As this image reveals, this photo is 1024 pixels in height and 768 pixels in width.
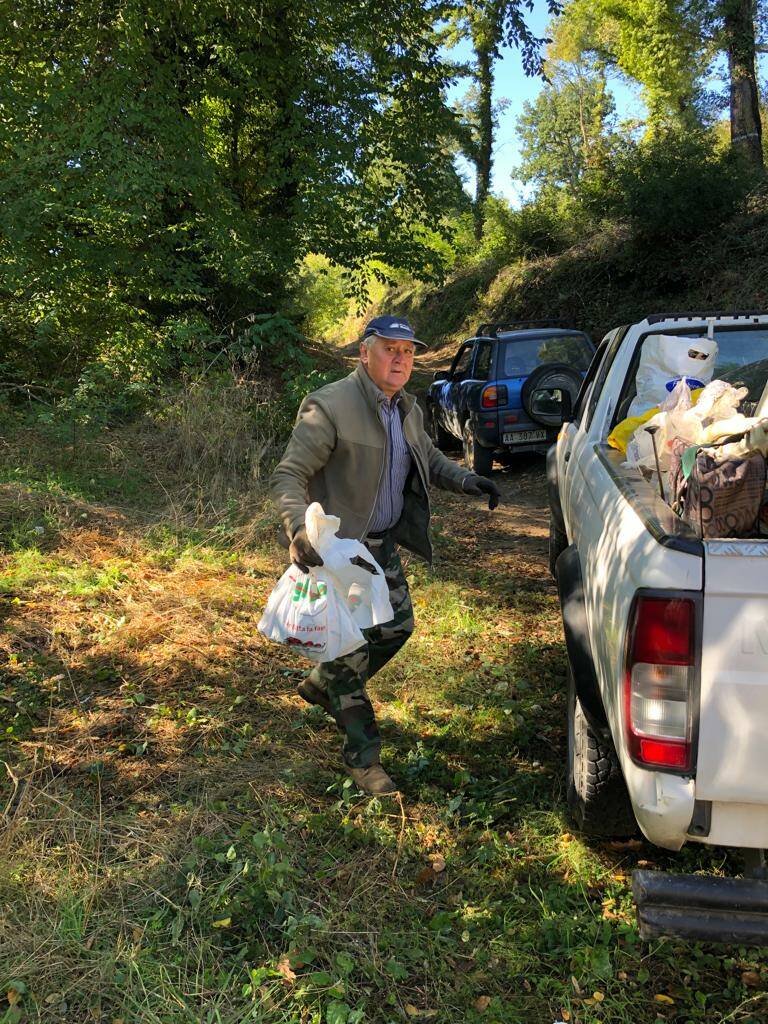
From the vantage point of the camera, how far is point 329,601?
3006mm

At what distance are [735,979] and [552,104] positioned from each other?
64344 mm

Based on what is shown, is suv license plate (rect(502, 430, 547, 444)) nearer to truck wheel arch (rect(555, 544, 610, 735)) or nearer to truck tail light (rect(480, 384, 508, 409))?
truck tail light (rect(480, 384, 508, 409))

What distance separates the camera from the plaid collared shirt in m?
3.34

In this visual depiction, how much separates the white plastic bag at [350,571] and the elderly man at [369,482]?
63mm

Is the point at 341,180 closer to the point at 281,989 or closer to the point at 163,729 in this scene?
the point at 163,729

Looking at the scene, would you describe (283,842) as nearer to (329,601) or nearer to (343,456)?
(329,601)

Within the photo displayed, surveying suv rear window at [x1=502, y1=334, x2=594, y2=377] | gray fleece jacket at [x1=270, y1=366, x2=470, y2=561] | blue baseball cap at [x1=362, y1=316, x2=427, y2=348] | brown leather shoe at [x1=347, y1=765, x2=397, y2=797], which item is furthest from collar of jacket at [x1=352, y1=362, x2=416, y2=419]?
suv rear window at [x1=502, y1=334, x2=594, y2=377]

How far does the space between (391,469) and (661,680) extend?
5.46ft

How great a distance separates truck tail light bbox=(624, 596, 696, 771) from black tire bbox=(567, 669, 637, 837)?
0.66 meters

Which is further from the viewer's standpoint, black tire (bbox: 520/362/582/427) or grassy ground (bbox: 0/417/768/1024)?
black tire (bbox: 520/362/582/427)

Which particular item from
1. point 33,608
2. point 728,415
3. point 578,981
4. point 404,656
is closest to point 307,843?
point 578,981

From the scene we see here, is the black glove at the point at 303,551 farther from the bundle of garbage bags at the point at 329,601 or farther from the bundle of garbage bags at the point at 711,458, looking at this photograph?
the bundle of garbage bags at the point at 711,458

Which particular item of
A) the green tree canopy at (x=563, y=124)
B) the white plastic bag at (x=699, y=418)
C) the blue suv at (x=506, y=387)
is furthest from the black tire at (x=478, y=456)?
the green tree canopy at (x=563, y=124)

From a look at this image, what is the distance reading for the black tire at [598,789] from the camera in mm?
2803
